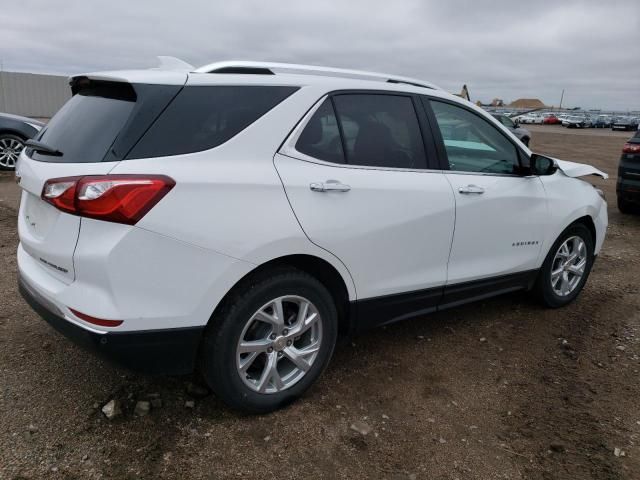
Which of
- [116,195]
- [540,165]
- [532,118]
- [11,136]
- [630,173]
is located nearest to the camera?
[116,195]

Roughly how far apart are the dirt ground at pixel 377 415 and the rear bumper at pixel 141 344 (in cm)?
43

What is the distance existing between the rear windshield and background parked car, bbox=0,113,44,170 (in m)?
8.00

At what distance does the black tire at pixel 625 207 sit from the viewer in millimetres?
8617

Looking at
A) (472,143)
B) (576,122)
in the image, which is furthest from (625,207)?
(576,122)

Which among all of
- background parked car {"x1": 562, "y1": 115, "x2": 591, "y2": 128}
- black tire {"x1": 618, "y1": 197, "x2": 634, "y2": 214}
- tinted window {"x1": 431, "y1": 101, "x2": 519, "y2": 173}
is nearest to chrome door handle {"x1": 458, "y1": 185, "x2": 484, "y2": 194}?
tinted window {"x1": 431, "y1": 101, "x2": 519, "y2": 173}

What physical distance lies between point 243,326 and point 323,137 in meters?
1.06

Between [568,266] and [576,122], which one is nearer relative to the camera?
[568,266]

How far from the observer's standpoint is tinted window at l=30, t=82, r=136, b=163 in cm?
244

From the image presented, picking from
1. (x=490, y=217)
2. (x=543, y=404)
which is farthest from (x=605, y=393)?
(x=490, y=217)

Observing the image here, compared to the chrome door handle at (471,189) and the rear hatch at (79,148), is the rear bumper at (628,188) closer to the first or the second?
the chrome door handle at (471,189)

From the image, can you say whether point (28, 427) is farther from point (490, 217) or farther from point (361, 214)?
point (490, 217)

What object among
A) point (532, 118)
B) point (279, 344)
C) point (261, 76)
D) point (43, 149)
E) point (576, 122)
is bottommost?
point (532, 118)

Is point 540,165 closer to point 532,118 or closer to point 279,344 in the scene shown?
point 279,344

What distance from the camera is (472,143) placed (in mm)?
3838
